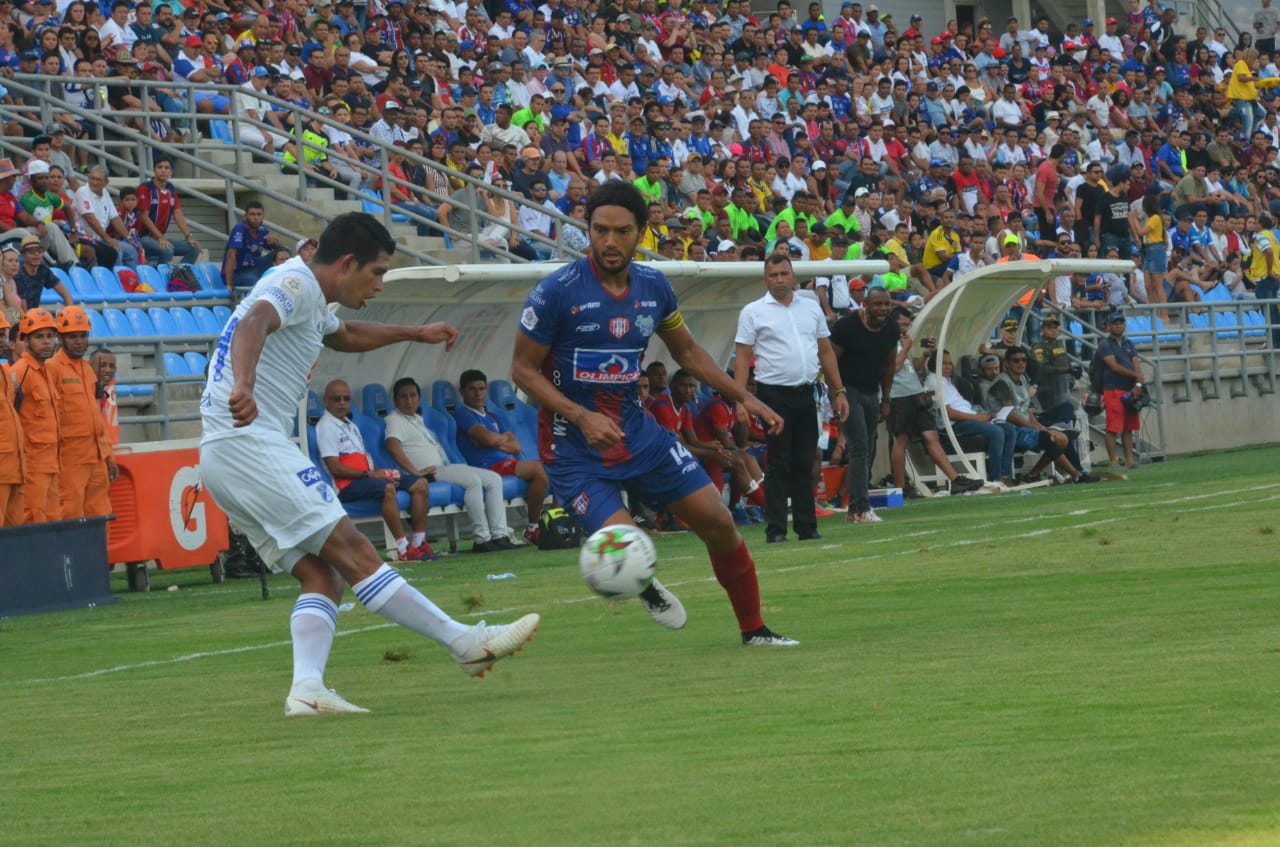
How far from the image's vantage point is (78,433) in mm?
16953

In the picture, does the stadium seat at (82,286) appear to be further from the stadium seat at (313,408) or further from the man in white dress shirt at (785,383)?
the man in white dress shirt at (785,383)

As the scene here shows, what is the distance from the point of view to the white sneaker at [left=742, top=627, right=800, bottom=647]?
9.66 metres

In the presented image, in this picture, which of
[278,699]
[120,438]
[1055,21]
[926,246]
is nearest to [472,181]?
[120,438]

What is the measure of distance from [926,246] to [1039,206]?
5.35 m

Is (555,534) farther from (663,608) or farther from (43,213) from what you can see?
(663,608)

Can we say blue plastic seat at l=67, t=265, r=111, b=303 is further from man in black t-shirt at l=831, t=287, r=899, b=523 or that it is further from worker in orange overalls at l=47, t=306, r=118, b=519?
man in black t-shirt at l=831, t=287, r=899, b=523

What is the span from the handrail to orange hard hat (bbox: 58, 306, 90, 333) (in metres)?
5.89

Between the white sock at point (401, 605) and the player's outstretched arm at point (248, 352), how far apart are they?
0.86 metres

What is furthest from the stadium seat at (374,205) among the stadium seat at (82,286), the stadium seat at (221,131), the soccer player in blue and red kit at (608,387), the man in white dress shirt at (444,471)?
the soccer player in blue and red kit at (608,387)

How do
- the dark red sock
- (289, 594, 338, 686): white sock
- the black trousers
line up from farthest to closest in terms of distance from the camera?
the black trousers → the dark red sock → (289, 594, 338, 686): white sock

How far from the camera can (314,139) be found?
1006 inches

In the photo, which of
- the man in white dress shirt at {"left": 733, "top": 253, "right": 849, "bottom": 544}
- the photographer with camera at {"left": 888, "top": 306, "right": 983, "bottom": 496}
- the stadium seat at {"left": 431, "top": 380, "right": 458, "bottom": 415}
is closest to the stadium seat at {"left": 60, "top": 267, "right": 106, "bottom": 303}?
the stadium seat at {"left": 431, "top": 380, "right": 458, "bottom": 415}

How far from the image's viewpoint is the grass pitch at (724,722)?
18.1 feet

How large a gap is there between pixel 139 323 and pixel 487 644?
13.3 meters
